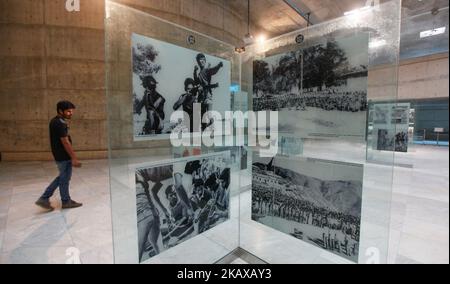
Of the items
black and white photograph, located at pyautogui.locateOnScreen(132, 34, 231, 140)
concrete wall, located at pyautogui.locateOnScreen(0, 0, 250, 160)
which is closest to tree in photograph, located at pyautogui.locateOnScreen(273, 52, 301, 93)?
black and white photograph, located at pyautogui.locateOnScreen(132, 34, 231, 140)

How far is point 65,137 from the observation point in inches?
138

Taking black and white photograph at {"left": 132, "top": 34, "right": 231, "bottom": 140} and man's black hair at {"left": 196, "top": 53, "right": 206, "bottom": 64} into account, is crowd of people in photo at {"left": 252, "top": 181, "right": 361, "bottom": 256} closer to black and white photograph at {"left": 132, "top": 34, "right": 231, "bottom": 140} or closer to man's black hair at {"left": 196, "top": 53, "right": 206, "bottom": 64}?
black and white photograph at {"left": 132, "top": 34, "right": 231, "bottom": 140}

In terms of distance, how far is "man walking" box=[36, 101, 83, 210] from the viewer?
3477mm

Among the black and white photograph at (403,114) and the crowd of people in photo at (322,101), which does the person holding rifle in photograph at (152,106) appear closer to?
the crowd of people in photo at (322,101)

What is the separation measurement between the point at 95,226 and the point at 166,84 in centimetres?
230

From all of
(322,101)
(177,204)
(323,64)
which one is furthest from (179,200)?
(323,64)

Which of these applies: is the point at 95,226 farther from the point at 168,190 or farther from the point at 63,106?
the point at 63,106

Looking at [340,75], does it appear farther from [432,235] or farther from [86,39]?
[86,39]

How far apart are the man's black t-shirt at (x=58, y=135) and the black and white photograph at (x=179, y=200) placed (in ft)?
8.04

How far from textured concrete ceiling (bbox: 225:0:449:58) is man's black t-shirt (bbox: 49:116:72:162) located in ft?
25.9

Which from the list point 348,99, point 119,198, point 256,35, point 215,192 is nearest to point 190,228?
point 215,192

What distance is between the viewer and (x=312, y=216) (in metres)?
2.25

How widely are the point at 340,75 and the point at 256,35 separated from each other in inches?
403

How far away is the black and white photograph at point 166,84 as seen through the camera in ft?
5.95
